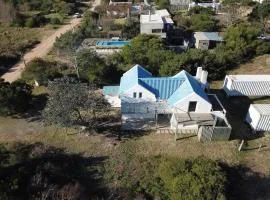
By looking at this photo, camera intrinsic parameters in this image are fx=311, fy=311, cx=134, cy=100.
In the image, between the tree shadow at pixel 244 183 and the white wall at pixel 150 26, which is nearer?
the tree shadow at pixel 244 183

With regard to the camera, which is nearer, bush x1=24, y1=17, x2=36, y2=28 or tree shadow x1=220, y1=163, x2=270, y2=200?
tree shadow x1=220, y1=163, x2=270, y2=200

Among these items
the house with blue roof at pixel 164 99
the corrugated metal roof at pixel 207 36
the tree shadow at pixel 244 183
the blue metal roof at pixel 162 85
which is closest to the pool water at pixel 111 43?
the corrugated metal roof at pixel 207 36

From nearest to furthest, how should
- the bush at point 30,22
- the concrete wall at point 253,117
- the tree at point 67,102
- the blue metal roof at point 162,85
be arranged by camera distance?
the tree at point 67,102
the concrete wall at point 253,117
the blue metal roof at point 162,85
the bush at point 30,22

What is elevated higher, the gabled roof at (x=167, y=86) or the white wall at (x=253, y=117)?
the gabled roof at (x=167, y=86)

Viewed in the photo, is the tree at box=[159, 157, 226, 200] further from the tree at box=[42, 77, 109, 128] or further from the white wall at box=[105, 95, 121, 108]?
the white wall at box=[105, 95, 121, 108]

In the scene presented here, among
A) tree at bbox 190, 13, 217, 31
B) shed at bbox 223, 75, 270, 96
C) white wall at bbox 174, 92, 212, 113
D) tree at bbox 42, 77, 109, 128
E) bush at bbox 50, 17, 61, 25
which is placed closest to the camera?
tree at bbox 42, 77, 109, 128

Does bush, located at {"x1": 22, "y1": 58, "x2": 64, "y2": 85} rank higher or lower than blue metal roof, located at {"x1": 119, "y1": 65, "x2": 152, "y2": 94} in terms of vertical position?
lower

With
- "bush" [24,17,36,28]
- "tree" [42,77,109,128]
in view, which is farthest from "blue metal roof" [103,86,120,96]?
"bush" [24,17,36,28]

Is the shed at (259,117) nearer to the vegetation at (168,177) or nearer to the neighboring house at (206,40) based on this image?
the vegetation at (168,177)
